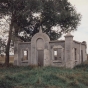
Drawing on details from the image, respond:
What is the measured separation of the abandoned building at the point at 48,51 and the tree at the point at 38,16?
7.00 ft

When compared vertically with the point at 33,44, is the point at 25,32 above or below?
above

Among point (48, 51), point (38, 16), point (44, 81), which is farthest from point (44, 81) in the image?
point (38, 16)

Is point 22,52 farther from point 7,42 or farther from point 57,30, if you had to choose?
point 57,30

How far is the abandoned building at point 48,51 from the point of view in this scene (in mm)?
28105

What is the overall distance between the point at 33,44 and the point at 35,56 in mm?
1662

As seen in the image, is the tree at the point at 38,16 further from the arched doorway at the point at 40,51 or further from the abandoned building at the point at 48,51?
the arched doorway at the point at 40,51

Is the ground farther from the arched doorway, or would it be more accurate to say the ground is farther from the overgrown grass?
the arched doorway

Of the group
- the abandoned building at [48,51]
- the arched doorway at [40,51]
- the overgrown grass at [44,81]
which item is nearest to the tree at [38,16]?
the abandoned building at [48,51]

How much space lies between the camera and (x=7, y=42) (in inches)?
1247

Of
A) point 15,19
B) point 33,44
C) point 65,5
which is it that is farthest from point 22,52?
point 65,5

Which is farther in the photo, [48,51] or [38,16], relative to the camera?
[38,16]

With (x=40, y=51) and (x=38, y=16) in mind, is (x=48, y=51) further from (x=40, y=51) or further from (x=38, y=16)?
(x=38, y=16)

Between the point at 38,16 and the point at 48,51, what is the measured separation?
8.14 metres

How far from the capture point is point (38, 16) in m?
35.4
